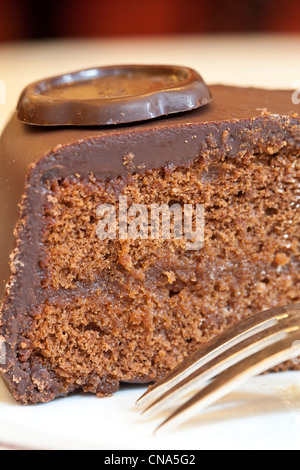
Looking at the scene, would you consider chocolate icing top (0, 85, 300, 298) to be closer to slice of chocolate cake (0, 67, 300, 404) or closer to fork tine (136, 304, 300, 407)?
slice of chocolate cake (0, 67, 300, 404)

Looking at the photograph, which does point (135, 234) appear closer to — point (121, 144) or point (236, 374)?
point (121, 144)

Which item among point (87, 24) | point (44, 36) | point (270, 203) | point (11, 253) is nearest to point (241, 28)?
point (87, 24)

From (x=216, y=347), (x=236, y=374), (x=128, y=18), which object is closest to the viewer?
(x=236, y=374)

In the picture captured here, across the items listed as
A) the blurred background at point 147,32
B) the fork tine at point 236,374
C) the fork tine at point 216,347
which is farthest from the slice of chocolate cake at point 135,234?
the blurred background at point 147,32

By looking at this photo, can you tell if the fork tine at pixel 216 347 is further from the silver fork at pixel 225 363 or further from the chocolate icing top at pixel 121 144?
the chocolate icing top at pixel 121 144

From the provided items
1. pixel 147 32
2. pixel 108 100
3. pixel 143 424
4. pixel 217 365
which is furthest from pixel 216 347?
pixel 147 32

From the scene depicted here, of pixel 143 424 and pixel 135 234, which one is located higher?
pixel 135 234

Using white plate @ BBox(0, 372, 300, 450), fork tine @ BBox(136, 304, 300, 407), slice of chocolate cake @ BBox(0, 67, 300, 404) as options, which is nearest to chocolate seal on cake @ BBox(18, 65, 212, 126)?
slice of chocolate cake @ BBox(0, 67, 300, 404)
